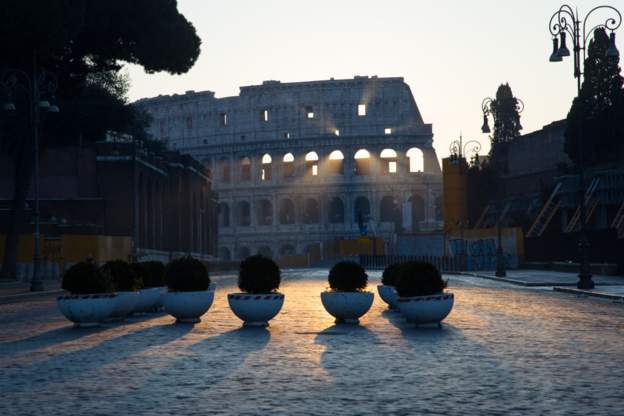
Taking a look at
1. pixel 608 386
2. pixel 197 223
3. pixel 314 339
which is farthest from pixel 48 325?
pixel 197 223

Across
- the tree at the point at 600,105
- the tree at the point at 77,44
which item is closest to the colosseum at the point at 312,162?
the tree at the point at 600,105

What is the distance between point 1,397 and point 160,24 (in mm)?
40882

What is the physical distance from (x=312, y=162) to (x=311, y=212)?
6471 mm

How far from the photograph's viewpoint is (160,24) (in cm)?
4912

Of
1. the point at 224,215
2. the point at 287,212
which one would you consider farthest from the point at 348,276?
the point at 224,215

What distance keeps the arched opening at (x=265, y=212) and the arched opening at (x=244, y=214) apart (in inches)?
79.4

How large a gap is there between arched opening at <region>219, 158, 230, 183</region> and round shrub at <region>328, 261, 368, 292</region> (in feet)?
383

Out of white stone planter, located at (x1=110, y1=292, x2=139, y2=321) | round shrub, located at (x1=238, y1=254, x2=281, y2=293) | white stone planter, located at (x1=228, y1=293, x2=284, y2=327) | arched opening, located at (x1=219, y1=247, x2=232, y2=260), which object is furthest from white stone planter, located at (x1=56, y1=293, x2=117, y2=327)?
arched opening, located at (x1=219, y1=247, x2=232, y2=260)

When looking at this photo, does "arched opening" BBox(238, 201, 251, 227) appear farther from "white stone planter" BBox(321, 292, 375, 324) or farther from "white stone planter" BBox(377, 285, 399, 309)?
"white stone planter" BBox(321, 292, 375, 324)

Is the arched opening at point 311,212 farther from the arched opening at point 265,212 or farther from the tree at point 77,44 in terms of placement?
the tree at point 77,44

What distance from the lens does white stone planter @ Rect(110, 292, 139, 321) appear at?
20328mm

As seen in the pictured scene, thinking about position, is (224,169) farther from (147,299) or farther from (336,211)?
(147,299)

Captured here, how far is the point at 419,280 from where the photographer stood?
1812 cm

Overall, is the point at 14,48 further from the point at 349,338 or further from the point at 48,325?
the point at 349,338
